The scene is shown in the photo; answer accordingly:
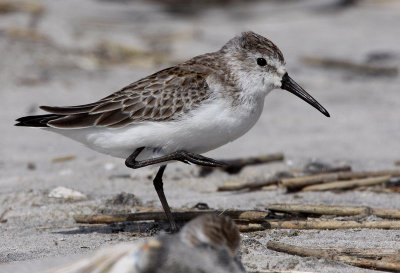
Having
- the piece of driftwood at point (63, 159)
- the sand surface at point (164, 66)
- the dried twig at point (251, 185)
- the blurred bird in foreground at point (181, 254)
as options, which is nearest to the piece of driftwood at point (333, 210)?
the sand surface at point (164, 66)

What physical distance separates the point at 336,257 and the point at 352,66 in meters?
7.67

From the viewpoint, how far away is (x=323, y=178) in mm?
6625

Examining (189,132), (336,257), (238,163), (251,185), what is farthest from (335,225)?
(238,163)

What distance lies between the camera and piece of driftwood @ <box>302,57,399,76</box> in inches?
450

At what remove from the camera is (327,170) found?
285 inches

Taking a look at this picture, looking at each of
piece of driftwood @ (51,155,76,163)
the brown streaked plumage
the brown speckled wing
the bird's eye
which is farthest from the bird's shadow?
piece of driftwood @ (51,155,76,163)

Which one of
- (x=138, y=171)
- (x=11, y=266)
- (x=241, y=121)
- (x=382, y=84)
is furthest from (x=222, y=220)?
(x=382, y=84)

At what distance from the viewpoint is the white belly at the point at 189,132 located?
5.42 metres

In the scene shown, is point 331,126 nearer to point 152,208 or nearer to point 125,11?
point 152,208

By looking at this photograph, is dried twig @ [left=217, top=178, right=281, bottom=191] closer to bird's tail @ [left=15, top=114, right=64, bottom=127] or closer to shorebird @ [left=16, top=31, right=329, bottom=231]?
shorebird @ [left=16, top=31, right=329, bottom=231]

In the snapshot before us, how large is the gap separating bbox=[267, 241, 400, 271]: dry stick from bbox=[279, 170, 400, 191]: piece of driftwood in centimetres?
186

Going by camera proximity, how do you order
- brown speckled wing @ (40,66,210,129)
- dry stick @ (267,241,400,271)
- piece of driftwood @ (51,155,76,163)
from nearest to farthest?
dry stick @ (267,241,400,271), brown speckled wing @ (40,66,210,129), piece of driftwood @ (51,155,76,163)

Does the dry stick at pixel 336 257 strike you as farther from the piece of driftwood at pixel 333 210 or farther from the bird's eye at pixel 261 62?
the bird's eye at pixel 261 62

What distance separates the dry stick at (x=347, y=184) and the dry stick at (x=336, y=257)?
77.2 inches
